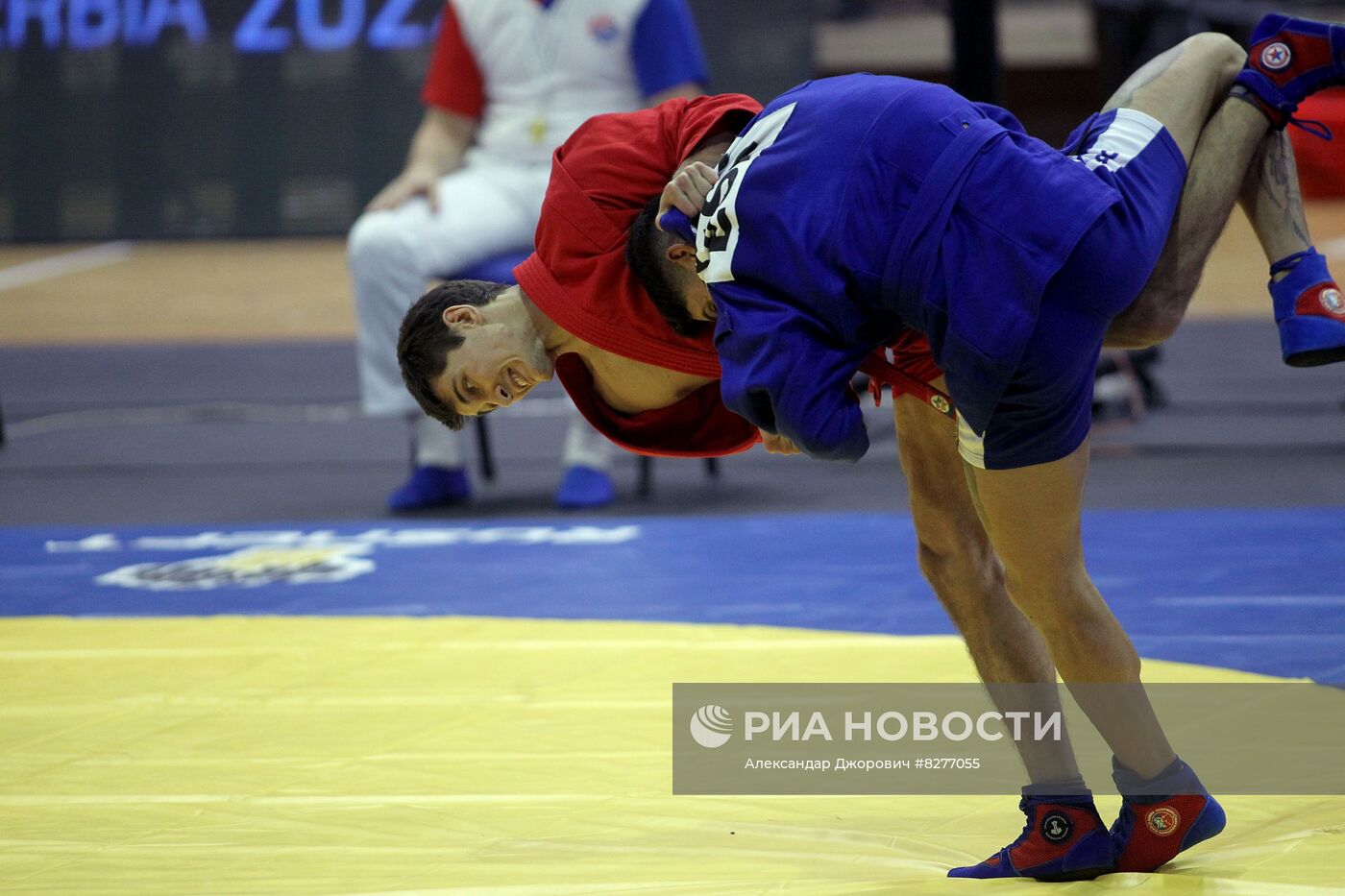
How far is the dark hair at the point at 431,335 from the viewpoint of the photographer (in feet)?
6.61

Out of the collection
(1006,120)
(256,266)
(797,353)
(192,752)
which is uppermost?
(1006,120)

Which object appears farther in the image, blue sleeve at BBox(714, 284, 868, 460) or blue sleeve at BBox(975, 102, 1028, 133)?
blue sleeve at BBox(975, 102, 1028, 133)

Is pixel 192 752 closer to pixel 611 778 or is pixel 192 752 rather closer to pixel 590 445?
pixel 611 778

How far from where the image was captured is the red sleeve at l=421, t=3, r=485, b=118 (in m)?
4.52

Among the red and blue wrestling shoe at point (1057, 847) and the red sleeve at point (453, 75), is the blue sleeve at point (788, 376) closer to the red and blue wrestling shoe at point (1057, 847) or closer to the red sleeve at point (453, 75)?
the red and blue wrestling shoe at point (1057, 847)

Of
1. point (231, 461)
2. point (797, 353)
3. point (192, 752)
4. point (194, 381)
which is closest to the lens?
point (797, 353)

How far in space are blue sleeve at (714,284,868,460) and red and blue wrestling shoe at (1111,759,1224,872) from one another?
0.53 m

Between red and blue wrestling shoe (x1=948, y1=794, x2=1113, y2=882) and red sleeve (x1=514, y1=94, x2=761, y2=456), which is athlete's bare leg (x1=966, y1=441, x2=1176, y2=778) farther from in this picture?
red sleeve (x1=514, y1=94, x2=761, y2=456)

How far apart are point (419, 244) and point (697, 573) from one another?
126cm

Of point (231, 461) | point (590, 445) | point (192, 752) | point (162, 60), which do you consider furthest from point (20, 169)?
point (192, 752)

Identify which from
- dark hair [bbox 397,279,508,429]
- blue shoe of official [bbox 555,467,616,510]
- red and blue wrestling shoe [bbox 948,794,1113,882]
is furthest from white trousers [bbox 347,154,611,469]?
red and blue wrestling shoe [bbox 948,794,1113,882]

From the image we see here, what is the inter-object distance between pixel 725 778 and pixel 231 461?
3.38 metres

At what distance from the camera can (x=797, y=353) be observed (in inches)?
65.0

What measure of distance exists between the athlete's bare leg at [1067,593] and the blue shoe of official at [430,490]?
283 centimetres
